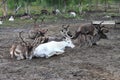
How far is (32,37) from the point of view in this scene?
585 inches

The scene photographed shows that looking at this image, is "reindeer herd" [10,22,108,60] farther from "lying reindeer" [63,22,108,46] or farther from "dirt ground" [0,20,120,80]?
"dirt ground" [0,20,120,80]

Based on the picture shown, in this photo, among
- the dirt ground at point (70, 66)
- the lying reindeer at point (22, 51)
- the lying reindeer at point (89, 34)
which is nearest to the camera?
the dirt ground at point (70, 66)

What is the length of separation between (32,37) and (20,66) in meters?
5.29

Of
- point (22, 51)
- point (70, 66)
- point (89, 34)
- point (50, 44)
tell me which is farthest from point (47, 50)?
point (89, 34)

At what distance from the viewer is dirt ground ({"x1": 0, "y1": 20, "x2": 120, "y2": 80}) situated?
840 cm

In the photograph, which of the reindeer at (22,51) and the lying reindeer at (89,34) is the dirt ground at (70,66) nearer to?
the reindeer at (22,51)

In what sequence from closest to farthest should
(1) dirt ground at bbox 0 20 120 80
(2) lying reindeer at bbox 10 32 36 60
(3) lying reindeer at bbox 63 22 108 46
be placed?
(1) dirt ground at bbox 0 20 120 80
(2) lying reindeer at bbox 10 32 36 60
(3) lying reindeer at bbox 63 22 108 46

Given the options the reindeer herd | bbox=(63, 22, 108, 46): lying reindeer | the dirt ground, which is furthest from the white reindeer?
bbox=(63, 22, 108, 46): lying reindeer

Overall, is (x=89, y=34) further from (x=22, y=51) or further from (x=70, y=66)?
(x=70, y=66)

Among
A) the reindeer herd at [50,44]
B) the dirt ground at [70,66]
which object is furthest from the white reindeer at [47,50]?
the dirt ground at [70,66]

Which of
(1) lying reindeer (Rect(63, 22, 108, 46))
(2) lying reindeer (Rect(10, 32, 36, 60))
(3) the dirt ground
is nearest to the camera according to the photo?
(3) the dirt ground

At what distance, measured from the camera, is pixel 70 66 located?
31.3 ft

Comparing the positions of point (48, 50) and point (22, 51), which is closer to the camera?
point (22, 51)

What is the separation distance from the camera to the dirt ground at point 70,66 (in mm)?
8398
